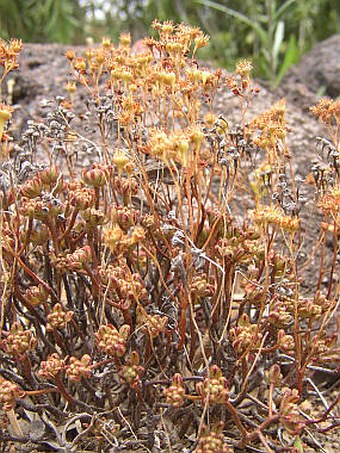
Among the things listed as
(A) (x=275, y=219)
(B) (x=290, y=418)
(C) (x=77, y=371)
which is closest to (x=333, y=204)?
(A) (x=275, y=219)

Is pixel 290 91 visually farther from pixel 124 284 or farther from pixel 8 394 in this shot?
pixel 8 394

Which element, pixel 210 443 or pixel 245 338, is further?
pixel 245 338

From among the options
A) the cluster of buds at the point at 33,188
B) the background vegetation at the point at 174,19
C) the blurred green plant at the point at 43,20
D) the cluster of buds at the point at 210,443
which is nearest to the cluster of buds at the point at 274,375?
the cluster of buds at the point at 210,443

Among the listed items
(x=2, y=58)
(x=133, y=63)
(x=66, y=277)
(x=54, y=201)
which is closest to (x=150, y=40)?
(x=133, y=63)

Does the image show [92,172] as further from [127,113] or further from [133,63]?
[133,63]

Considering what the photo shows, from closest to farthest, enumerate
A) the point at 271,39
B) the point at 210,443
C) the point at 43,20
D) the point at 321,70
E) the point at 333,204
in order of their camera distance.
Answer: the point at 210,443
the point at 333,204
the point at 321,70
the point at 271,39
the point at 43,20

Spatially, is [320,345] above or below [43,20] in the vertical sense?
below
